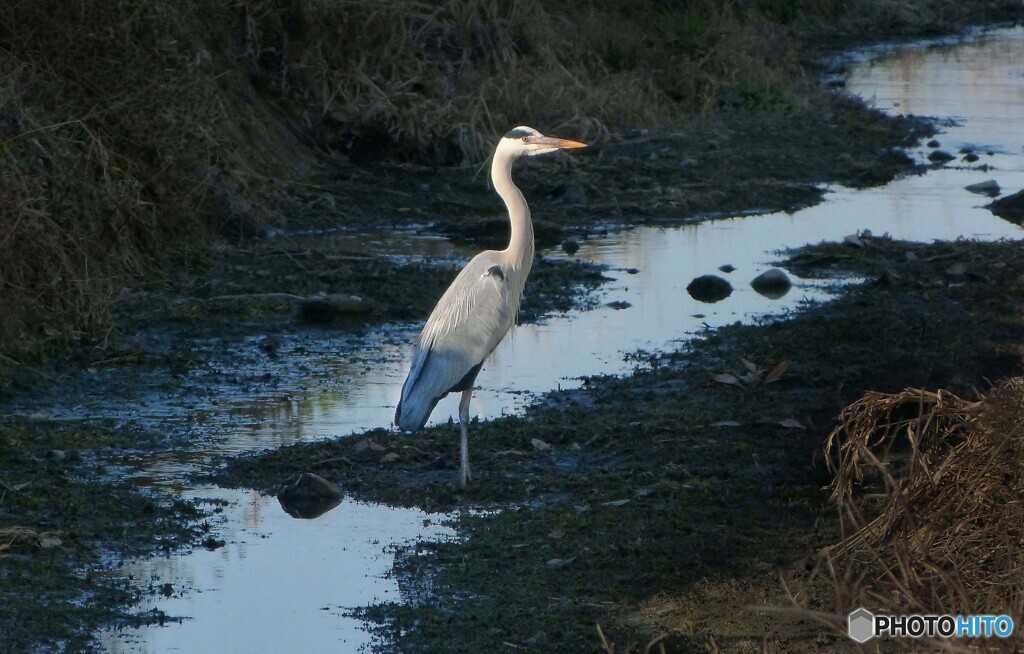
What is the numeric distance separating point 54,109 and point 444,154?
16.6 ft

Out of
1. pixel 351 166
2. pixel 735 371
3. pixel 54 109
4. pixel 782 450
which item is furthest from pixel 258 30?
pixel 782 450

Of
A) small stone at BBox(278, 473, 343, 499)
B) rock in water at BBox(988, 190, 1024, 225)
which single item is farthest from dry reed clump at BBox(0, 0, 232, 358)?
rock in water at BBox(988, 190, 1024, 225)

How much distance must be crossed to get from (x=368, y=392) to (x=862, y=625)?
13.6ft

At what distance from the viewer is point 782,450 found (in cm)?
629

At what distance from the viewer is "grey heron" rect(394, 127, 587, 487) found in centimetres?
612

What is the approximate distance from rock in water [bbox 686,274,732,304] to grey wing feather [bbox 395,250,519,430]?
3262 millimetres

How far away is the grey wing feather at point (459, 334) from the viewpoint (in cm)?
613

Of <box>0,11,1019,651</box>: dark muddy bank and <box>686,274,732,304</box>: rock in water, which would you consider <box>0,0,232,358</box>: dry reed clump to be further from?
<box>686,274,732,304</box>: rock in water

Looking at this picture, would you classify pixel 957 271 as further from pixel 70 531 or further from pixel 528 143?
pixel 70 531

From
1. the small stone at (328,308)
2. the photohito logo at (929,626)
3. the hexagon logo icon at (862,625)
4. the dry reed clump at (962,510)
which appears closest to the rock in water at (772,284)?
the small stone at (328,308)

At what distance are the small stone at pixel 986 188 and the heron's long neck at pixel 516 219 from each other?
792 centimetres

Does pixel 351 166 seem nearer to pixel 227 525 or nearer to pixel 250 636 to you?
pixel 227 525

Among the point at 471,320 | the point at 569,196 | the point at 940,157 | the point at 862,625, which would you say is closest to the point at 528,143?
the point at 471,320

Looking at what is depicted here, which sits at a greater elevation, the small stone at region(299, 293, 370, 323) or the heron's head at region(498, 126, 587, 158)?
the heron's head at region(498, 126, 587, 158)
